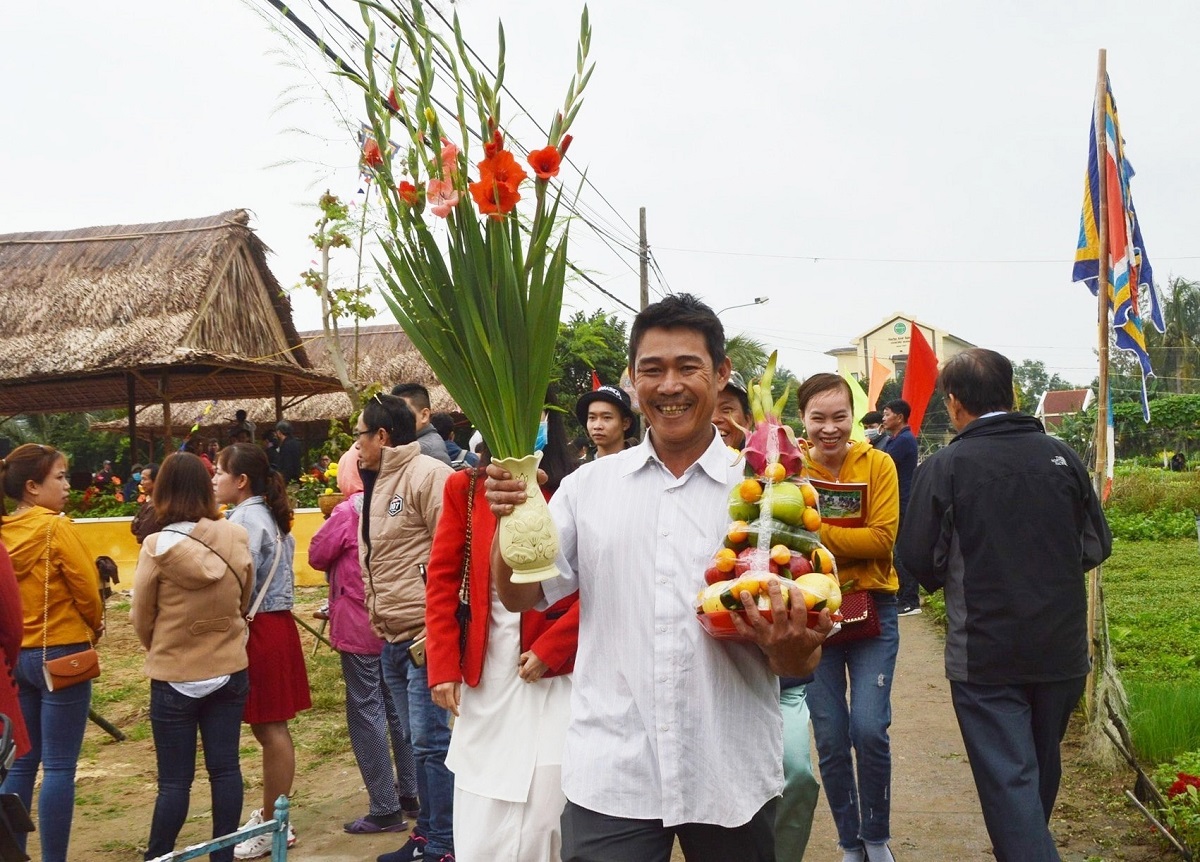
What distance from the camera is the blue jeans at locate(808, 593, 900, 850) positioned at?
4.24 metres

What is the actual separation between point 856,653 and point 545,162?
270 centimetres

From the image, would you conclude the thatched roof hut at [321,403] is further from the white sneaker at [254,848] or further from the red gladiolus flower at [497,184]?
the red gladiolus flower at [497,184]

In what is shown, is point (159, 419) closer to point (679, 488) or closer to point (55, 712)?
point (55, 712)

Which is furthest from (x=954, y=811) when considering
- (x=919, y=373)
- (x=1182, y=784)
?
(x=919, y=373)

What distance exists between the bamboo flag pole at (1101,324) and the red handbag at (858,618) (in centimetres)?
206

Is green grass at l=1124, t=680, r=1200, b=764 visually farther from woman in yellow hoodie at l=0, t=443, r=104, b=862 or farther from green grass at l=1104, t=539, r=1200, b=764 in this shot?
woman in yellow hoodie at l=0, t=443, r=104, b=862

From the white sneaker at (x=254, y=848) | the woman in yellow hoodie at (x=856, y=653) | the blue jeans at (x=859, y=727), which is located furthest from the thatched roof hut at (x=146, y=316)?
the blue jeans at (x=859, y=727)

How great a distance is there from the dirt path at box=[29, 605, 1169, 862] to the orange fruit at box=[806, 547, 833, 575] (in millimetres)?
2712

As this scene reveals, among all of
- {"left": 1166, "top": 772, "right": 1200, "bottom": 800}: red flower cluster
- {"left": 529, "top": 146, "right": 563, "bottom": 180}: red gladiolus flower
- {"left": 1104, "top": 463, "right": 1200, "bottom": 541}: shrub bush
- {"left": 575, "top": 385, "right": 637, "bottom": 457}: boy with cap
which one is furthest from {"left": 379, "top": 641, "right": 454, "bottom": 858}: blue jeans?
{"left": 1104, "top": 463, "right": 1200, "bottom": 541}: shrub bush

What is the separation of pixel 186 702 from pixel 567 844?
2.52m

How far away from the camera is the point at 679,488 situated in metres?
2.61

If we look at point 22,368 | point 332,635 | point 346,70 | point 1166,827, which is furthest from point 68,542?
point 22,368

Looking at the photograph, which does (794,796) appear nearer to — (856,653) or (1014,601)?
(856,653)

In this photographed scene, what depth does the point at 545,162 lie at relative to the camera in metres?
2.46
